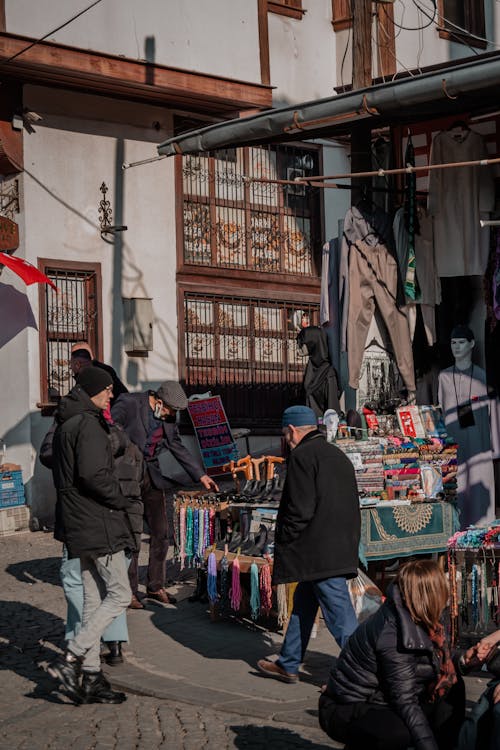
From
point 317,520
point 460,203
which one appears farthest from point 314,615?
point 460,203

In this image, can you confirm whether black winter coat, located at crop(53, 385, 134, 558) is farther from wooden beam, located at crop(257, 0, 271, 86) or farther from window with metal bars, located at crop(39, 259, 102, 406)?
wooden beam, located at crop(257, 0, 271, 86)

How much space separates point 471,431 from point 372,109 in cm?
302

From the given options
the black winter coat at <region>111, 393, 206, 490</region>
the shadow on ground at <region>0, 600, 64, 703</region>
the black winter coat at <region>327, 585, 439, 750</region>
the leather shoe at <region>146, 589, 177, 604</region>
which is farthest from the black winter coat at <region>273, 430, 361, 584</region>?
the leather shoe at <region>146, 589, 177, 604</region>

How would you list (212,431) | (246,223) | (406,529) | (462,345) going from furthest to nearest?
1. (246,223)
2. (212,431)
3. (462,345)
4. (406,529)

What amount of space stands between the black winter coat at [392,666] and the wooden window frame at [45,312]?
1022cm

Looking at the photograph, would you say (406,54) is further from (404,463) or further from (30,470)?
(404,463)

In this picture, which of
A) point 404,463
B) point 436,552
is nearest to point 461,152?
point 404,463

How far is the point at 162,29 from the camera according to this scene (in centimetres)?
1662

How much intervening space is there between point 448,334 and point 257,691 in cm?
527

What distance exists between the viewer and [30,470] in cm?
1569

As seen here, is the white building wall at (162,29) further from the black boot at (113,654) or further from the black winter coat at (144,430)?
the black boot at (113,654)

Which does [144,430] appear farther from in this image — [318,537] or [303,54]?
[303,54]

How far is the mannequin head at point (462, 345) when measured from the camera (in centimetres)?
1167

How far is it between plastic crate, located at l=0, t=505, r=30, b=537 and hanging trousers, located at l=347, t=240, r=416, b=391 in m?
4.85
